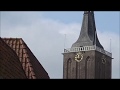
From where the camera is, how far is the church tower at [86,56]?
84.9 meters

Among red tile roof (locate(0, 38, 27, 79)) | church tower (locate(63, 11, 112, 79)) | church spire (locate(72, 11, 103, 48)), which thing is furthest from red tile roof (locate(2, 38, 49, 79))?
church spire (locate(72, 11, 103, 48))

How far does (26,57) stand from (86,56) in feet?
230

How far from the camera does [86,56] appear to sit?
277 ft

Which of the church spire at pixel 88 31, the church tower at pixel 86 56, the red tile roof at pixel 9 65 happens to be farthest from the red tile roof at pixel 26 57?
the church spire at pixel 88 31

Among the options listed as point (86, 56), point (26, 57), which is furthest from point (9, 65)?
point (86, 56)

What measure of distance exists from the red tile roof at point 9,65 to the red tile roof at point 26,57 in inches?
10.7

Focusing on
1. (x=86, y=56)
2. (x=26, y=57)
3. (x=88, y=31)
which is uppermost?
(x=88, y=31)

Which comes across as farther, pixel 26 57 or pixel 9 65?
pixel 26 57

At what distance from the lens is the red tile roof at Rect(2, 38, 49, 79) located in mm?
14048

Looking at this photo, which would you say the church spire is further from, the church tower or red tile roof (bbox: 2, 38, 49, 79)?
red tile roof (bbox: 2, 38, 49, 79)

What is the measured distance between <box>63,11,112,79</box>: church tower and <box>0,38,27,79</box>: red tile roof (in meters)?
70.6

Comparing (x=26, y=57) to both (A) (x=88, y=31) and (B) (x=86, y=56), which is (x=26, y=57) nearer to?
(B) (x=86, y=56)
